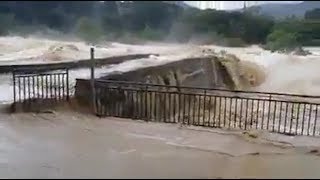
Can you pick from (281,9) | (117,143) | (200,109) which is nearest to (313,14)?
(200,109)

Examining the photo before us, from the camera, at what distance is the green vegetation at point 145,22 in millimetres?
15422

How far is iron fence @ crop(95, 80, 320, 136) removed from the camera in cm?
990

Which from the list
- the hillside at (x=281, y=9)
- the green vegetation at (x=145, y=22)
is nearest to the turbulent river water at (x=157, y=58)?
the green vegetation at (x=145, y=22)

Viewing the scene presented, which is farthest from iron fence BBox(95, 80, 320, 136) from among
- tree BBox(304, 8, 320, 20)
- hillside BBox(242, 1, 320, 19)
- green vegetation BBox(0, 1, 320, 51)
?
hillside BBox(242, 1, 320, 19)

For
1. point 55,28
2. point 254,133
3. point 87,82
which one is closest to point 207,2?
point 55,28

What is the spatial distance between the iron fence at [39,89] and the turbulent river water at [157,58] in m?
0.38

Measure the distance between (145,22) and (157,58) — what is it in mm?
6528

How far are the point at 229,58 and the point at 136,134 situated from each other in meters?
10.3

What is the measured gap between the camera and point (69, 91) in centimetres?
1044

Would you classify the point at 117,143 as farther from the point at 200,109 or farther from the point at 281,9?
the point at 281,9

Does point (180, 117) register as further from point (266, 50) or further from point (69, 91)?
point (266, 50)

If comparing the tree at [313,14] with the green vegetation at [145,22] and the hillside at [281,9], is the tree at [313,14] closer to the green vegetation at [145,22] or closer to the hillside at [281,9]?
the green vegetation at [145,22]

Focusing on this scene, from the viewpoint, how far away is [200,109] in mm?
11398

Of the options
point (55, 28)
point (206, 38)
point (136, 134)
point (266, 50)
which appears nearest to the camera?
point (136, 134)
